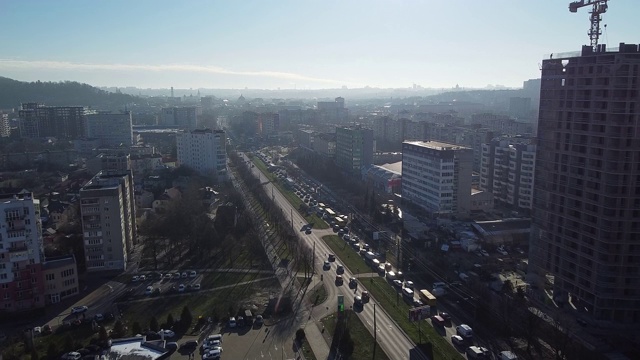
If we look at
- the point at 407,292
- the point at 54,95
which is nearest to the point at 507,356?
the point at 407,292

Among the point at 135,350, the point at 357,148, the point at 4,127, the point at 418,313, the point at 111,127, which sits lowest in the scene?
the point at 418,313

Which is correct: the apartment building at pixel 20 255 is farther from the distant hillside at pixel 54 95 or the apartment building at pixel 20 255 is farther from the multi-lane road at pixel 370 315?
the distant hillside at pixel 54 95

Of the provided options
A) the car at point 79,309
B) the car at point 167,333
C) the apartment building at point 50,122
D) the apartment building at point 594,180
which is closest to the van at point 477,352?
the apartment building at point 594,180

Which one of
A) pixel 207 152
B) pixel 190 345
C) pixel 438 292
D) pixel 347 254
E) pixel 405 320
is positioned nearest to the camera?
pixel 190 345

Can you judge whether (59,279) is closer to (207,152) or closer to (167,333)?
(167,333)

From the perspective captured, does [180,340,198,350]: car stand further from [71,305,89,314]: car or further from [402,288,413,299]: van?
[402,288,413,299]: van

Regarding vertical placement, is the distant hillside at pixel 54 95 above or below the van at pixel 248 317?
above

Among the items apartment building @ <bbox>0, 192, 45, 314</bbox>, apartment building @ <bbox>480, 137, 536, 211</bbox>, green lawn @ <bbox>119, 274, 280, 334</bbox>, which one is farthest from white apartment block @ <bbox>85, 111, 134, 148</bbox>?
green lawn @ <bbox>119, 274, 280, 334</bbox>

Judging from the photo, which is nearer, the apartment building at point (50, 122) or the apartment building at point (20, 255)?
the apartment building at point (20, 255)
